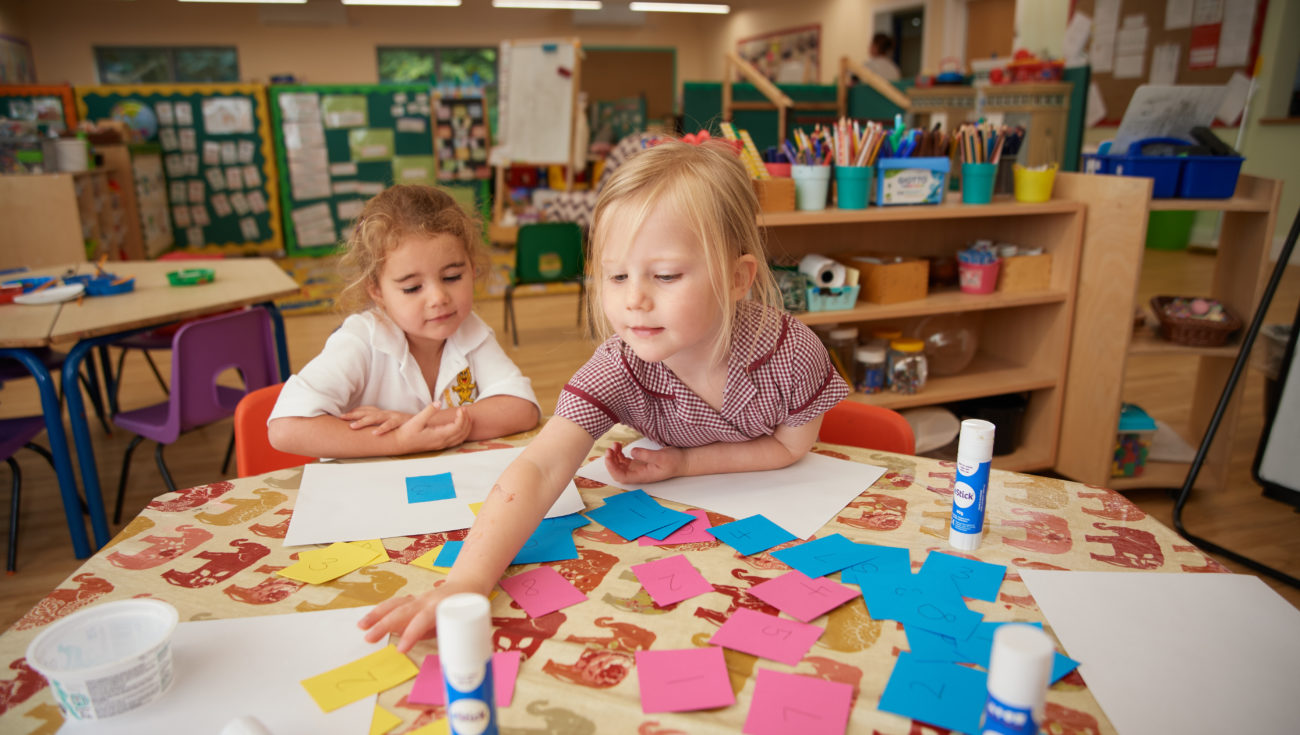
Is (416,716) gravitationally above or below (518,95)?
below

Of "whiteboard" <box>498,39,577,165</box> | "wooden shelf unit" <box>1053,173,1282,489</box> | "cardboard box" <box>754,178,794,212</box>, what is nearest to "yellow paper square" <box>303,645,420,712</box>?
"cardboard box" <box>754,178,794,212</box>

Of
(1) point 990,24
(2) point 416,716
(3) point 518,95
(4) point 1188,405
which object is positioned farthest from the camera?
(1) point 990,24

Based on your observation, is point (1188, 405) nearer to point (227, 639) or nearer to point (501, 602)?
point (501, 602)

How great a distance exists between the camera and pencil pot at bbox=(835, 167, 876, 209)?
215cm

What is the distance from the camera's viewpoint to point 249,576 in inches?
33.3

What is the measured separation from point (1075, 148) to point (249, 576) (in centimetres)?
475

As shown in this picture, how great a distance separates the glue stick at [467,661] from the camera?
0.48m

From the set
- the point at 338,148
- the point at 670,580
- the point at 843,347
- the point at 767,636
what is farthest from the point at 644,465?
the point at 338,148

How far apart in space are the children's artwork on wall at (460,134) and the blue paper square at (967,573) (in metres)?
6.01

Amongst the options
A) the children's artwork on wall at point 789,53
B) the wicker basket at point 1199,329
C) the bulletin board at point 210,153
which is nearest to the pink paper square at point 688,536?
the wicker basket at point 1199,329

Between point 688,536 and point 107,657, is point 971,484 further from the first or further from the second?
point 107,657

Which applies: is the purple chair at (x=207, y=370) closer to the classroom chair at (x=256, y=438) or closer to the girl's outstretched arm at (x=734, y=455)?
the classroom chair at (x=256, y=438)

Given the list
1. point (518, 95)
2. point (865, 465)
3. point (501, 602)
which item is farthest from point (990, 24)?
point (501, 602)

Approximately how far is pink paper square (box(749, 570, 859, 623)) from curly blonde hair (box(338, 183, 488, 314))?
33.6 inches
